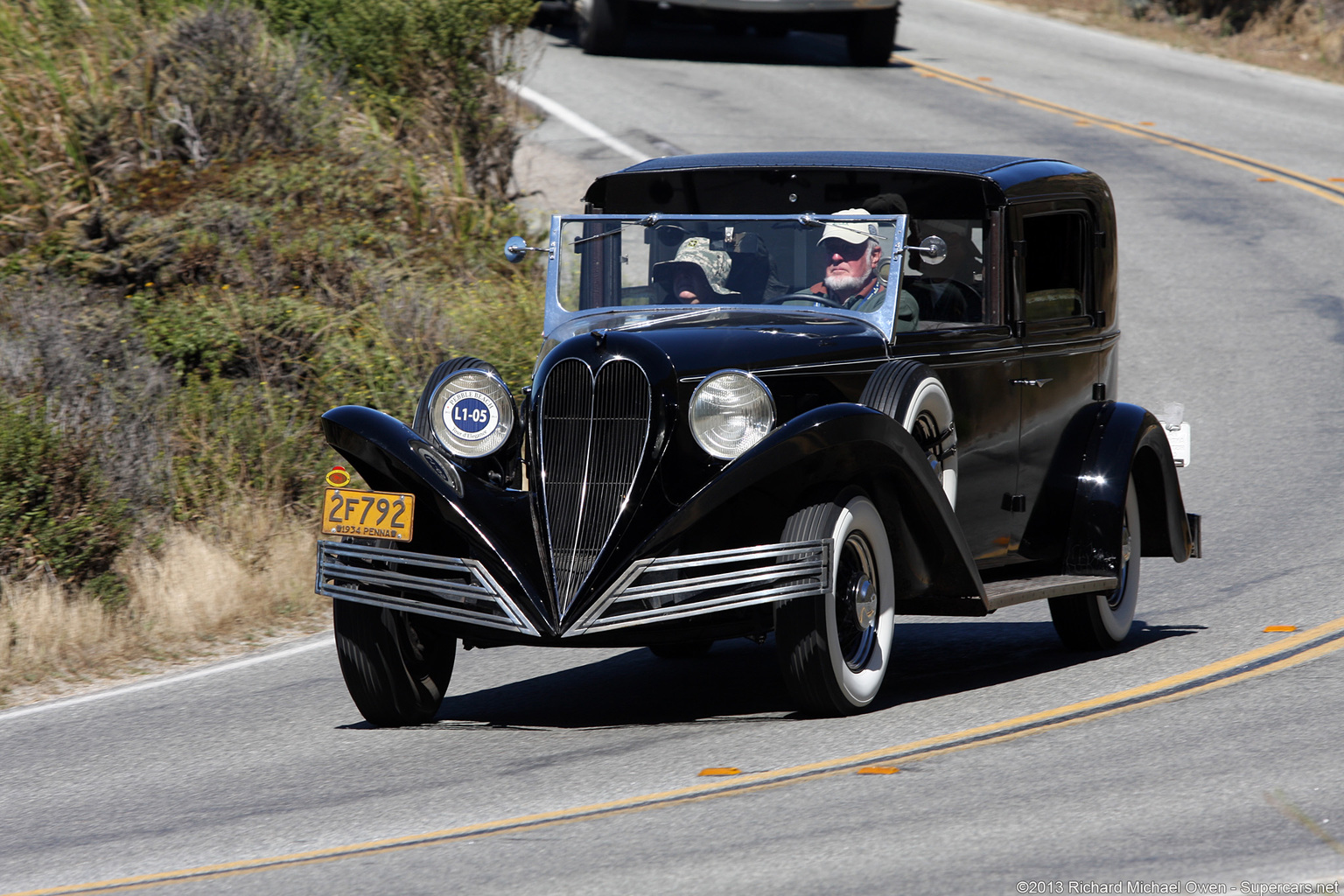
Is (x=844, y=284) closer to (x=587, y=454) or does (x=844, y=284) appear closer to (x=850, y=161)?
(x=850, y=161)

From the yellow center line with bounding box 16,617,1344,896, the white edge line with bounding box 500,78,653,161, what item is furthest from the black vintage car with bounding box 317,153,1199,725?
the white edge line with bounding box 500,78,653,161

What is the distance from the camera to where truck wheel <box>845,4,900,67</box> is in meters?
24.7

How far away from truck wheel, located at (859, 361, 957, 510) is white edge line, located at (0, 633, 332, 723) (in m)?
3.42

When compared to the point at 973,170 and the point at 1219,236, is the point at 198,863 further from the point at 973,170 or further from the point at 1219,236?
the point at 1219,236

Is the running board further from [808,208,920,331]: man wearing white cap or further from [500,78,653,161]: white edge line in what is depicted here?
[500,78,653,161]: white edge line

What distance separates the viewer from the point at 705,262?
7.00m

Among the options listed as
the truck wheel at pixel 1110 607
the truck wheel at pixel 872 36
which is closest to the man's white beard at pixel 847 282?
the truck wheel at pixel 1110 607

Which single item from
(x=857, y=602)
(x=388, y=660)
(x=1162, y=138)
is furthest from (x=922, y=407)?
(x=1162, y=138)

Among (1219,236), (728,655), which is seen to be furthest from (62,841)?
(1219,236)

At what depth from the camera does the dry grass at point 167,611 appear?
8078 millimetres

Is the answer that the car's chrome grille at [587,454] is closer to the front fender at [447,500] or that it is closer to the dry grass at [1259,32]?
the front fender at [447,500]

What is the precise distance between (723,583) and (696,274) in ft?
6.02

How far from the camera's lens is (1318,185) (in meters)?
19.8

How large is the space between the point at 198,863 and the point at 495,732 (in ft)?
5.60
